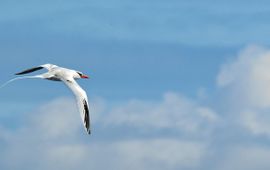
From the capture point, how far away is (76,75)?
11512 cm

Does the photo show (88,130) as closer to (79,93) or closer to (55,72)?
(79,93)

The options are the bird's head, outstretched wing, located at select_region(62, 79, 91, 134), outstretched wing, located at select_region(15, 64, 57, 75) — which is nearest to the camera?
outstretched wing, located at select_region(62, 79, 91, 134)

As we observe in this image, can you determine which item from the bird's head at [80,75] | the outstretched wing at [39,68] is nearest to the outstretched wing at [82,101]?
the bird's head at [80,75]

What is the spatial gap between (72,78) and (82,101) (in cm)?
805

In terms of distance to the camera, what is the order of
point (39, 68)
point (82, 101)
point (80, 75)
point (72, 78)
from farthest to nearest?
point (39, 68) < point (80, 75) < point (72, 78) < point (82, 101)

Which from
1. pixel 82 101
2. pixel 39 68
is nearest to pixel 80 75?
pixel 39 68

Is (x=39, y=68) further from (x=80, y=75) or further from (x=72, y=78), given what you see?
(x=72, y=78)

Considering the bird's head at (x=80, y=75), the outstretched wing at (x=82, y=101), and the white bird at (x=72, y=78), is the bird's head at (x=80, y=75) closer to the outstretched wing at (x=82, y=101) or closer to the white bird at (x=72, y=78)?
the white bird at (x=72, y=78)

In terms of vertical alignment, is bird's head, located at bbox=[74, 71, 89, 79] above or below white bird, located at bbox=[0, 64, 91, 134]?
above

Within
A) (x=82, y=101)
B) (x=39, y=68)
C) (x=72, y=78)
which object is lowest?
(x=82, y=101)

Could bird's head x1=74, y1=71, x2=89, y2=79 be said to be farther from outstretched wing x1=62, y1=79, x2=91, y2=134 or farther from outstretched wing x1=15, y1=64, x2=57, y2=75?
outstretched wing x1=62, y1=79, x2=91, y2=134

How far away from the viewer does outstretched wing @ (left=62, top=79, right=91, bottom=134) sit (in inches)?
3971

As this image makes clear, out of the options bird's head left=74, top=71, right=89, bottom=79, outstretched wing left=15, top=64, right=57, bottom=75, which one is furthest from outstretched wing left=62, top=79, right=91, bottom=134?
outstretched wing left=15, top=64, right=57, bottom=75

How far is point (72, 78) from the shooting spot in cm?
11106
